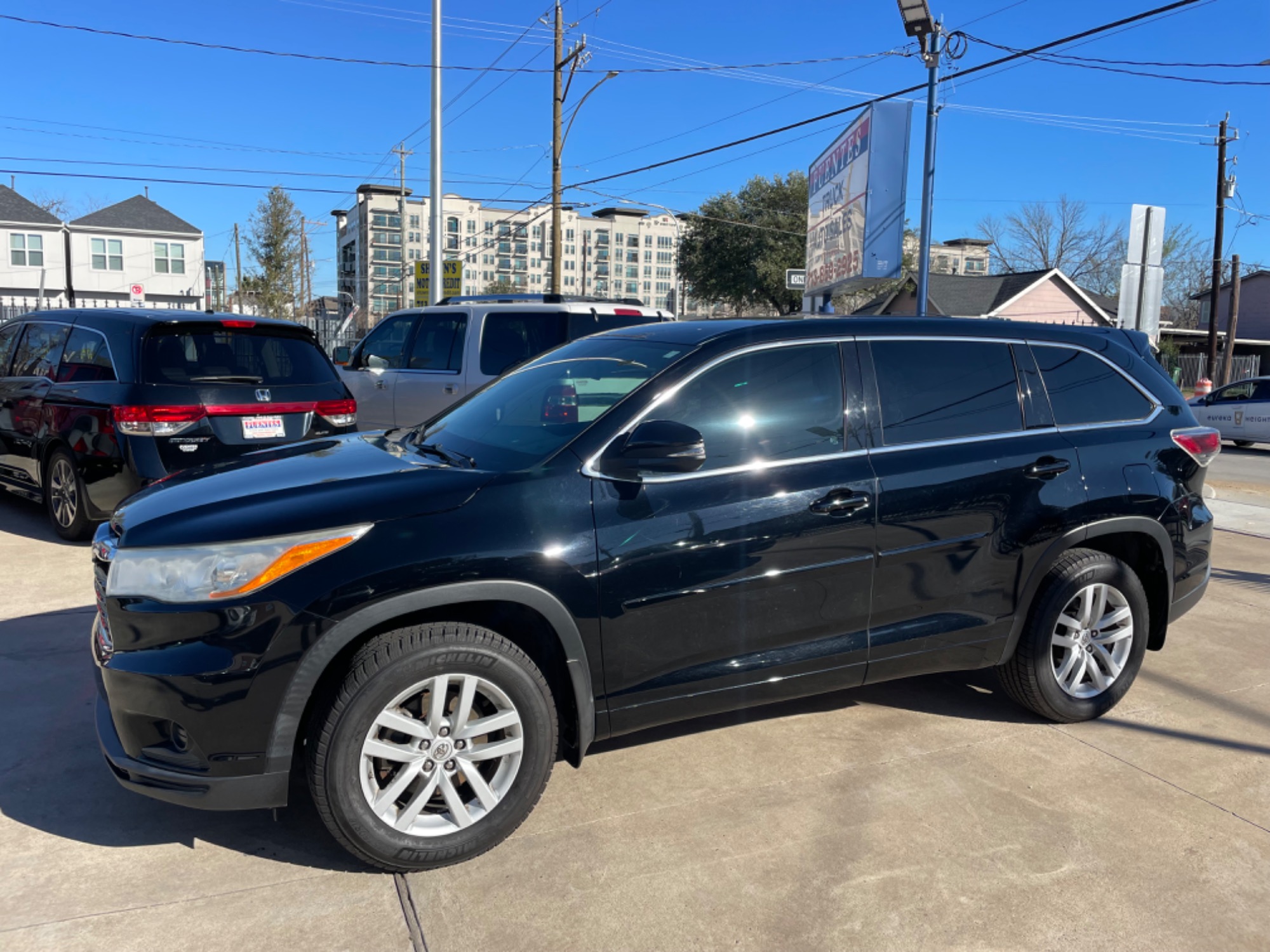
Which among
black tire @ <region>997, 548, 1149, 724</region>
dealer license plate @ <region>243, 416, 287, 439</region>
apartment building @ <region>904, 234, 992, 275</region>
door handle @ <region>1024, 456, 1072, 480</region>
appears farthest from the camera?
apartment building @ <region>904, 234, 992, 275</region>

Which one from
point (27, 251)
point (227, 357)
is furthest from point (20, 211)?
point (227, 357)

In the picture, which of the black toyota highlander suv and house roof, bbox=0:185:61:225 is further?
house roof, bbox=0:185:61:225

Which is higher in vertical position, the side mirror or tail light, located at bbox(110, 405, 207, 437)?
the side mirror

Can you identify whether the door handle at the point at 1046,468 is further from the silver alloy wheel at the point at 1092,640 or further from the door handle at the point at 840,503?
the door handle at the point at 840,503

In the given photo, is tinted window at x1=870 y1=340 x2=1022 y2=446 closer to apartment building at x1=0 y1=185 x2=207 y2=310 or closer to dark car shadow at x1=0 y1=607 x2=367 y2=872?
dark car shadow at x1=0 y1=607 x2=367 y2=872

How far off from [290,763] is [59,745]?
1.59 metres

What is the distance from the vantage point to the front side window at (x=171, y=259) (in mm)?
47250

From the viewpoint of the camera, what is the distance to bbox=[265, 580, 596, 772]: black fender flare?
9.00 feet

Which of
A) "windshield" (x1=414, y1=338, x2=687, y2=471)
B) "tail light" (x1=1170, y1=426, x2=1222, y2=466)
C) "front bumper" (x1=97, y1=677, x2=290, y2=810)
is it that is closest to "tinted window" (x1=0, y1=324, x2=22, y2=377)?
"windshield" (x1=414, y1=338, x2=687, y2=471)

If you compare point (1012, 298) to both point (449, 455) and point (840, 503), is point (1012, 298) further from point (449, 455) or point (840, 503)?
point (449, 455)

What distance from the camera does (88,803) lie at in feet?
10.9

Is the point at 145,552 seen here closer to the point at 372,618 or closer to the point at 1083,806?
the point at 372,618

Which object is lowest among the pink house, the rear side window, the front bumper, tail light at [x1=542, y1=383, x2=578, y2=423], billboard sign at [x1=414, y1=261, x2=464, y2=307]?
the front bumper

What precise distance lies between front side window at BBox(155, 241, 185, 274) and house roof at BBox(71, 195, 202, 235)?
0.78 metres
